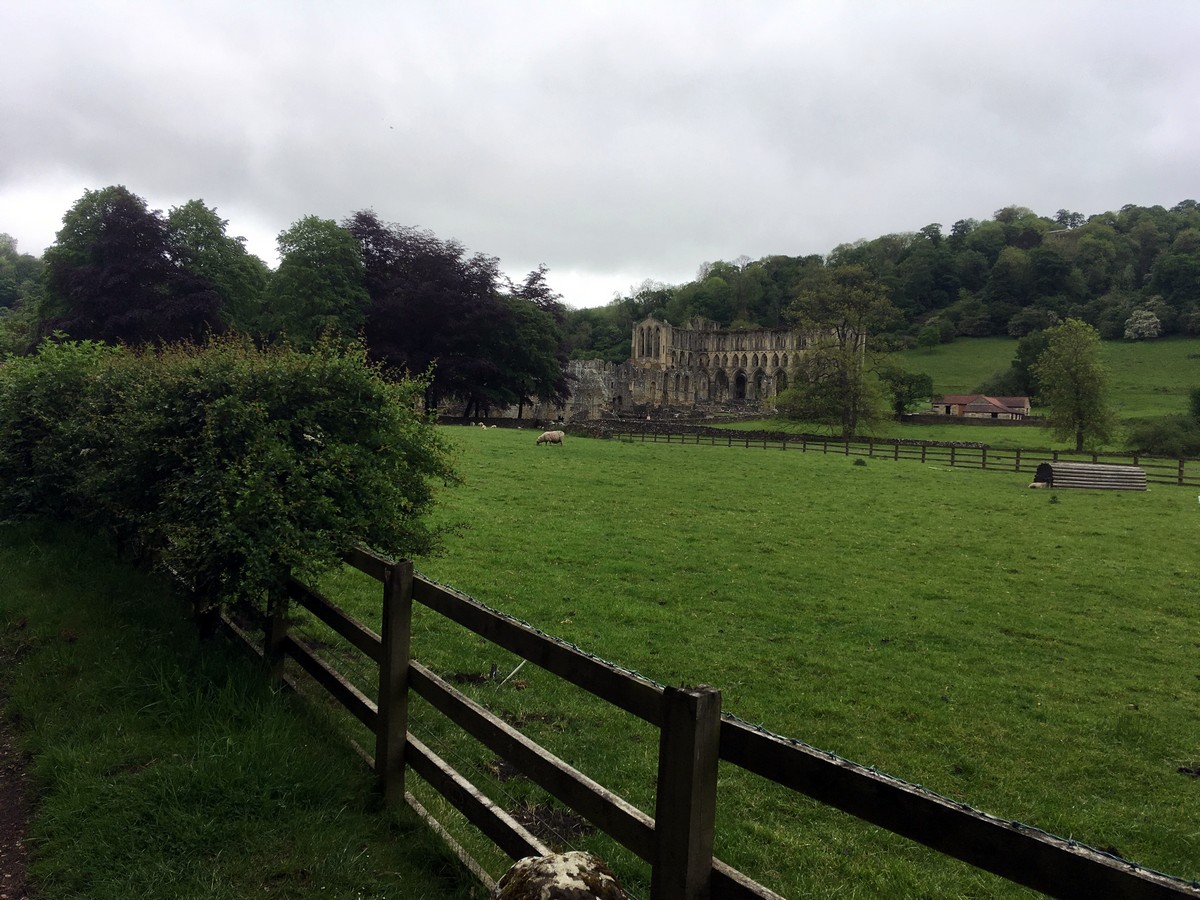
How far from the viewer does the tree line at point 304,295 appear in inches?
1727

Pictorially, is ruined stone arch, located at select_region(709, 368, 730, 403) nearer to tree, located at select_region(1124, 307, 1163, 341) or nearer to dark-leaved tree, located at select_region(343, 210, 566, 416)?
tree, located at select_region(1124, 307, 1163, 341)

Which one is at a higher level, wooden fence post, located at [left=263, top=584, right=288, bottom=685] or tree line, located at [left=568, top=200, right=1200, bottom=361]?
tree line, located at [left=568, top=200, right=1200, bottom=361]

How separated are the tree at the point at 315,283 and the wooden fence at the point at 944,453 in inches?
792

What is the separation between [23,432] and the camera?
9.86m

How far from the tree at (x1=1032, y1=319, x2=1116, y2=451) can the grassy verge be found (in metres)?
51.4

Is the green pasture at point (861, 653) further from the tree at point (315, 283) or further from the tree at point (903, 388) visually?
the tree at point (903, 388)

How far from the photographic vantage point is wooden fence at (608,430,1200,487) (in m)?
32.4

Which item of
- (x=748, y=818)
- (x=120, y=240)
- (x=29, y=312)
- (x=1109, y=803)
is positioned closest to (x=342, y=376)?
(x=748, y=818)

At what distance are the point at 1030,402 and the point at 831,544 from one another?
261 feet

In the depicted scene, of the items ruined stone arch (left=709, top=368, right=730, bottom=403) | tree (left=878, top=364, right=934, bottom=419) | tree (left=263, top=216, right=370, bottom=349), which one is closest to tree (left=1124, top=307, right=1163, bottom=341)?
tree (left=878, top=364, right=934, bottom=419)

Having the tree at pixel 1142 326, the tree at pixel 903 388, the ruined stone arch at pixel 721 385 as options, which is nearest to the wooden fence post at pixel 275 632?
the tree at pixel 903 388

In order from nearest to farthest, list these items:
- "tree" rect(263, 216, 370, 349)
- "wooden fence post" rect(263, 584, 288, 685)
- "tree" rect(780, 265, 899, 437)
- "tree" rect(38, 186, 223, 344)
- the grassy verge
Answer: the grassy verge < "wooden fence post" rect(263, 584, 288, 685) < "tree" rect(38, 186, 223, 344) < "tree" rect(263, 216, 370, 349) < "tree" rect(780, 265, 899, 437)

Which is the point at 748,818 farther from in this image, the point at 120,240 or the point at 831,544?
the point at 120,240

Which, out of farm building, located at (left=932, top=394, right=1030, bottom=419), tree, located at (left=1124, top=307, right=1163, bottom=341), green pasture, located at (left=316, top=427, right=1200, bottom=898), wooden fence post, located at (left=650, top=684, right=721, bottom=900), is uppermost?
tree, located at (left=1124, top=307, right=1163, bottom=341)
